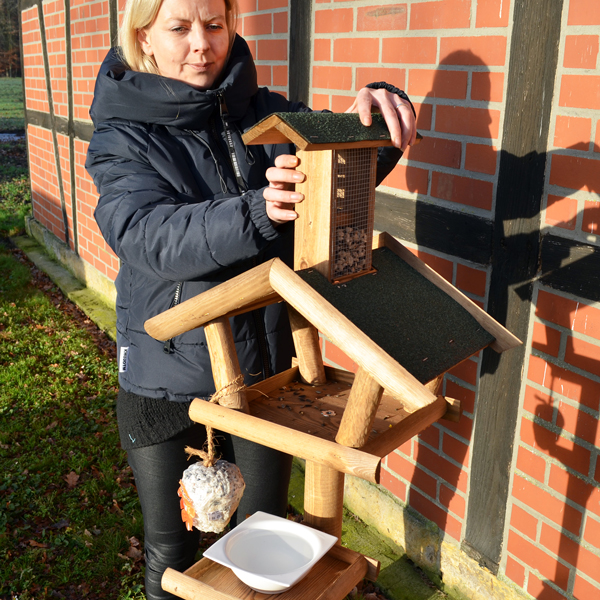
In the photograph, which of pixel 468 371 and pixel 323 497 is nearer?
pixel 323 497

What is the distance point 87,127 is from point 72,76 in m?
0.78

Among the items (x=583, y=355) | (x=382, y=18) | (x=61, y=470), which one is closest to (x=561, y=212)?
(x=583, y=355)

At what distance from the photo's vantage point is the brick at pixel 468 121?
2.23m

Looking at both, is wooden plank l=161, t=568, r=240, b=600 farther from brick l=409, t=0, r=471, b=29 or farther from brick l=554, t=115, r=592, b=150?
brick l=409, t=0, r=471, b=29

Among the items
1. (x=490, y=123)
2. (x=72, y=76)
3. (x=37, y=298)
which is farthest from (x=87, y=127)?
(x=490, y=123)

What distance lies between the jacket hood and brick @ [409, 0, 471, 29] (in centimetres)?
77

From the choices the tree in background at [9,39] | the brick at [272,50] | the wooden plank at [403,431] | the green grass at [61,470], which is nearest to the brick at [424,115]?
the brick at [272,50]

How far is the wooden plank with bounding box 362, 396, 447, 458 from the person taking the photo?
1.57 meters

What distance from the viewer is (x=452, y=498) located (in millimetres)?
2773

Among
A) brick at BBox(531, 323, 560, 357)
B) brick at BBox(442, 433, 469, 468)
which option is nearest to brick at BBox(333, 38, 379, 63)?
brick at BBox(531, 323, 560, 357)

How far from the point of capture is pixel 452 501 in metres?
2.78

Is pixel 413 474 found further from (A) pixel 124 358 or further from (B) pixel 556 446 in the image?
(A) pixel 124 358

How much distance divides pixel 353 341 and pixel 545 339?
3.59 ft

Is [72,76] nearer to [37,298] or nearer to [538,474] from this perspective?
[37,298]
